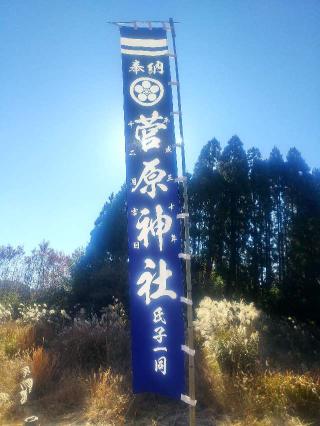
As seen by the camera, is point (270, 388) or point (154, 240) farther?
point (270, 388)

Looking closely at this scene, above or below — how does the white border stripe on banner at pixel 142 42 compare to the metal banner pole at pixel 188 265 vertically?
above

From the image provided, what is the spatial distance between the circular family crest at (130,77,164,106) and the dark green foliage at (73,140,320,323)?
14.2 m

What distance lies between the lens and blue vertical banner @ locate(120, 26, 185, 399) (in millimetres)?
4684

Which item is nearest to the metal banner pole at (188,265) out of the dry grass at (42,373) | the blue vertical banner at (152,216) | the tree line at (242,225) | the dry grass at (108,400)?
the blue vertical banner at (152,216)

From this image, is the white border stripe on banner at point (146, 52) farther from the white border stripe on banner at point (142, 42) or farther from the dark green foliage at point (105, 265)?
the dark green foliage at point (105, 265)

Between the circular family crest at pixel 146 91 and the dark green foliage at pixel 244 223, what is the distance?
14222 mm

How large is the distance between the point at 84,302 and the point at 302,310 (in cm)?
1011

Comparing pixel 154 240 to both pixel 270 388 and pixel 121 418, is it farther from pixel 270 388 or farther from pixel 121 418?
pixel 270 388

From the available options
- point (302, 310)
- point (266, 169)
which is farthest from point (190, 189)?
point (302, 310)

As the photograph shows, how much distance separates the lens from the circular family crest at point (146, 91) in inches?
210

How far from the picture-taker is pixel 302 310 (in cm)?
1655

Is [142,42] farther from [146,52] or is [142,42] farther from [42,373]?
[42,373]

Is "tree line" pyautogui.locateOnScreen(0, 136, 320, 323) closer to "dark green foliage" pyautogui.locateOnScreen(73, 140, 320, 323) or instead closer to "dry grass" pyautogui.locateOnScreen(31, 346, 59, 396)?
"dark green foliage" pyautogui.locateOnScreen(73, 140, 320, 323)

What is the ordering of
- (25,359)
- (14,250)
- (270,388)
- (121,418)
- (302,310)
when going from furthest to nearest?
(14,250) < (302,310) < (25,359) < (270,388) < (121,418)
